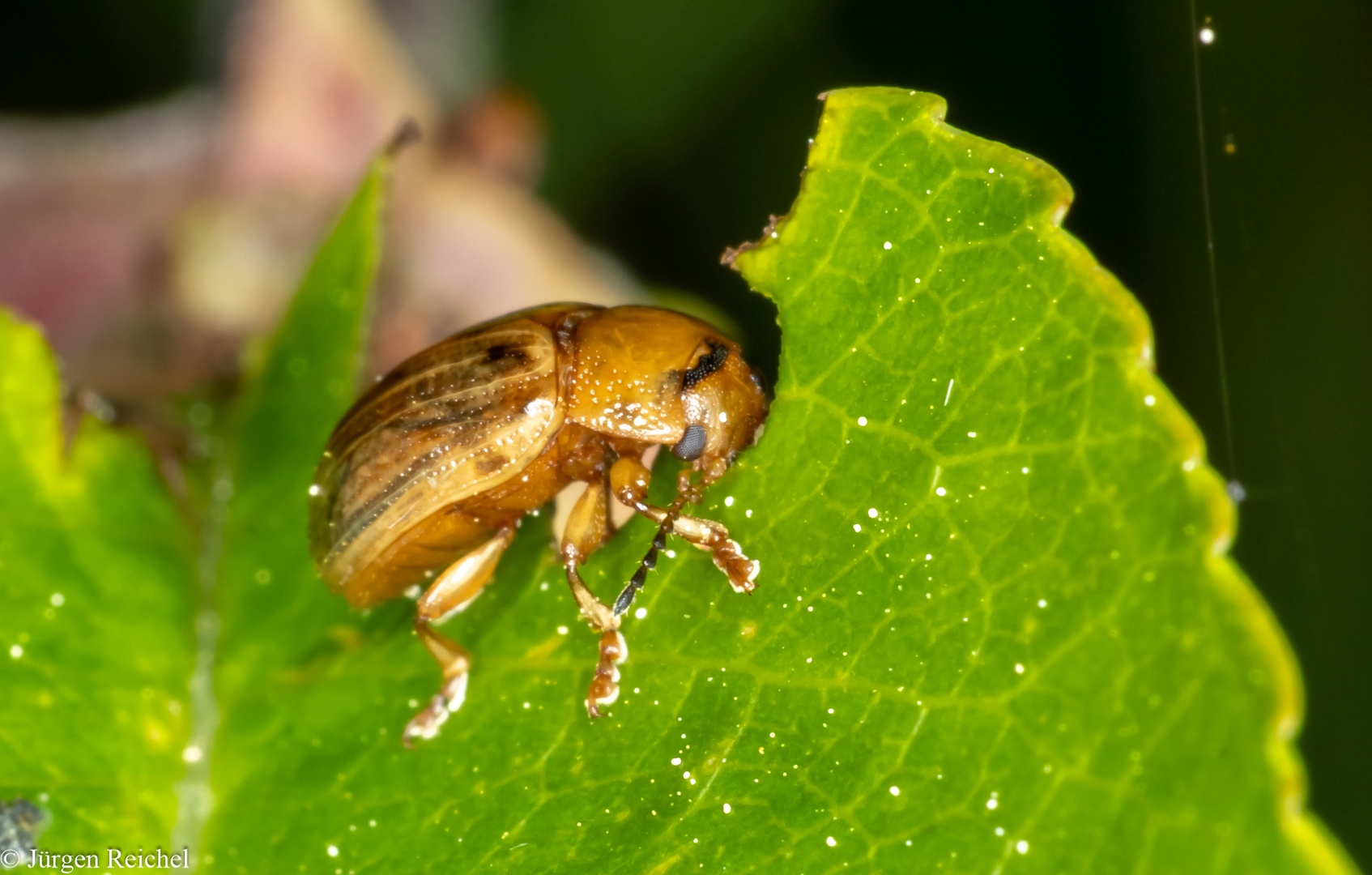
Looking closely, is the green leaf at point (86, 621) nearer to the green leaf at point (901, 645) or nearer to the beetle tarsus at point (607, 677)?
the green leaf at point (901, 645)

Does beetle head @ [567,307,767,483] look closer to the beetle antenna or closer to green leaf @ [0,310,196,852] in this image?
the beetle antenna

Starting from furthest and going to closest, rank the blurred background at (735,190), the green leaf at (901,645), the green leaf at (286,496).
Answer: the blurred background at (735,190), the green leaf at (286,496), the green leaf at (901,645)

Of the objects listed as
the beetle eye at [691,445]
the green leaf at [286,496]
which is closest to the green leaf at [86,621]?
the green leaf at [286,496]

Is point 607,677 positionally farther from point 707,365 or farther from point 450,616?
point 707,365

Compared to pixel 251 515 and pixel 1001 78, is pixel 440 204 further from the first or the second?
pixel 1001 78

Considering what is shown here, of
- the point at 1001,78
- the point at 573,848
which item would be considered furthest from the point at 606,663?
the point at 1001,78

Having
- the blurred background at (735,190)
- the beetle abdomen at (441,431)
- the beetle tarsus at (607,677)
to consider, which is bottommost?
the beetle tarsus at (607,677)

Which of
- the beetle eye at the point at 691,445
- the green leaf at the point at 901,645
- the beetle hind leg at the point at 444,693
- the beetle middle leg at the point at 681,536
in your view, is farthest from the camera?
the beetle eye at the point at 691,445
